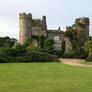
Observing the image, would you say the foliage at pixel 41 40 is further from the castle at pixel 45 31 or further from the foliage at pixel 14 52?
the foliage at pixel 14 52

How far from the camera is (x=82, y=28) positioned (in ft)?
168

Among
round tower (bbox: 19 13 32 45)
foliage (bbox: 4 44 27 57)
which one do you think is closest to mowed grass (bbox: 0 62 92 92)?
foliage (bbox: 4 44 27 57)

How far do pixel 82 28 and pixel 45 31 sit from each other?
1254cm

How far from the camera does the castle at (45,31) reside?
5075cm

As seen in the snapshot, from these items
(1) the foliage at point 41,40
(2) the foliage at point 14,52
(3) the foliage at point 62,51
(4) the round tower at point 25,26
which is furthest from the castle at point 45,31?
(2) the foliage at point 14,52

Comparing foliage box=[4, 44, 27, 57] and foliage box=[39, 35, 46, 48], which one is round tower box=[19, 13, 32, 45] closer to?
foliage box=[39, 35, 46, 48]

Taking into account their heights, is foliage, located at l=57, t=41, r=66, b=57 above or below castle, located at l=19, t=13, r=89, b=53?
below

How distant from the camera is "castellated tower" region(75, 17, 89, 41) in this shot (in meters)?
50.1

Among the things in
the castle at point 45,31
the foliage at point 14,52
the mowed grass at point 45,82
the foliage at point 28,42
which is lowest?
the mowed grass at point 45,82

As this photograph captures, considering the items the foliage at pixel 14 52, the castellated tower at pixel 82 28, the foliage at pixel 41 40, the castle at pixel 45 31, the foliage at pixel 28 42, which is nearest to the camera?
the foliage at pixel 14 52

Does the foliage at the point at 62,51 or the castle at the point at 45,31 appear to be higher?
the castle at the point at 45,31

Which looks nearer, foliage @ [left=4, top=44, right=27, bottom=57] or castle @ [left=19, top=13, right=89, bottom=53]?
foliage @ [left=4, top=44, right=27, bottom=57]

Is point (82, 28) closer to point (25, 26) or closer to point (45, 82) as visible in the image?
point (25, 26)

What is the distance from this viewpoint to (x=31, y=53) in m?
34.3
